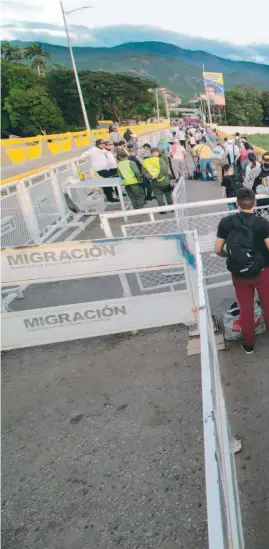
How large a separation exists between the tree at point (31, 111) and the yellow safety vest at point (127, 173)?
4842 cm

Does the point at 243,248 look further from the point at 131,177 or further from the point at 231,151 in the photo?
the point at 231,151

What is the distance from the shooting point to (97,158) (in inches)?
416

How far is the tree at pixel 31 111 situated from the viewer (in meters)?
51.7

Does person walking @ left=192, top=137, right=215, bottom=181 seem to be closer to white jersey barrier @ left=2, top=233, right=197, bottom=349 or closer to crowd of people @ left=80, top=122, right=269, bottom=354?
crowd of people @ left=80, top=122, right=269, bottom=354

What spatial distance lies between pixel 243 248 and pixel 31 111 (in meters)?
56.4

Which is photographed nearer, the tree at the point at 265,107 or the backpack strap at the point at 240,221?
the backpack strap at the point at 240,221

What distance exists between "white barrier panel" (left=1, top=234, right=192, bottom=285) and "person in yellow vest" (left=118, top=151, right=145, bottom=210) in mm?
5132

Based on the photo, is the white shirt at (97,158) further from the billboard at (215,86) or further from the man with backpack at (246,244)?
the billboard at (215,86)

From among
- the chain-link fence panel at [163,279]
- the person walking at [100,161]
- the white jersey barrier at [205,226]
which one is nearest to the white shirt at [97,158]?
the person walking at [100,161]

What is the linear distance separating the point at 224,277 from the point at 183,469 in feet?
10.6

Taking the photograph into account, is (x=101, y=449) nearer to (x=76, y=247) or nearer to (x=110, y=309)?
(x=110, y=309)

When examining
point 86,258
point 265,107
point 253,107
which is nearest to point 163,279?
point 86,258

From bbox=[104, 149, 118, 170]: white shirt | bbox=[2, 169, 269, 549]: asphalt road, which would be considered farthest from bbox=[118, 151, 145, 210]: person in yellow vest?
bbox=[2, 169, 269, 549]: asphalt road

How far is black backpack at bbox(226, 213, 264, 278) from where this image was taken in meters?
3.30
